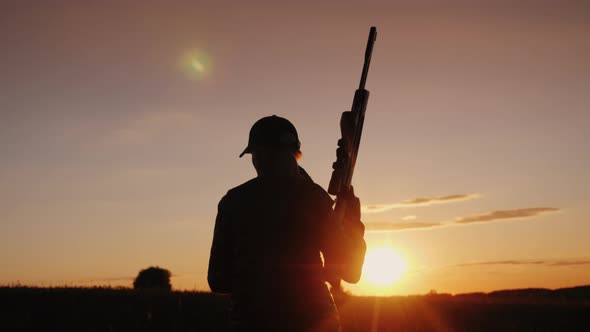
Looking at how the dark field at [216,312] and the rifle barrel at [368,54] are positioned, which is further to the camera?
the dark field at [216,312]

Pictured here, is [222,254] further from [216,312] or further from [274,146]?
[216,312]

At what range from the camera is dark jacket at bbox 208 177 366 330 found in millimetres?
4688

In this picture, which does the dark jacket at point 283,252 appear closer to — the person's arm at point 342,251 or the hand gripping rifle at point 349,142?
the person's arm at point 342,251

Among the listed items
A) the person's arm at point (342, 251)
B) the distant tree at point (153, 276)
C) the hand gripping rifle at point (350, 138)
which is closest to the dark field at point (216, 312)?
the hand gripping rifle at point (350, 138)

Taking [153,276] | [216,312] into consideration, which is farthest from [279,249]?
[153,276]

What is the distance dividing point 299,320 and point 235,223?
0.77 meters

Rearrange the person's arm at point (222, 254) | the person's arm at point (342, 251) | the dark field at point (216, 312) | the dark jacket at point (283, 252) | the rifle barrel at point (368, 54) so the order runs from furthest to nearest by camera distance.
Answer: the dark field at point (216, 312)
the rifle barrel at point (368, 54)
the person's arm at point (222, 254)
the person's arm at point (342, 251)
the dark jacket at point (283, 252)

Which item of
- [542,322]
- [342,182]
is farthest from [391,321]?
[342,182]

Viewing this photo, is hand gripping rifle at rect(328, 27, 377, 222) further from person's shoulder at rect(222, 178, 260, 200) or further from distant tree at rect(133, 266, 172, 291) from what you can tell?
distant tree at rect(133, 266, 172, 291)

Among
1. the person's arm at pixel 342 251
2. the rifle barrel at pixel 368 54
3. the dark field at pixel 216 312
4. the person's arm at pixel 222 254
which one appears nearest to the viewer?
the person's arm at pixel 342 251

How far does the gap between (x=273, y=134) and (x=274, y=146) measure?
83mm

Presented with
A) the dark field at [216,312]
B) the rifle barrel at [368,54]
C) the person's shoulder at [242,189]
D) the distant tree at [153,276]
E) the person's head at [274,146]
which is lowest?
the dark field at [216,312]

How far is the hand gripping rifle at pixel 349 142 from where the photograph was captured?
5656mm

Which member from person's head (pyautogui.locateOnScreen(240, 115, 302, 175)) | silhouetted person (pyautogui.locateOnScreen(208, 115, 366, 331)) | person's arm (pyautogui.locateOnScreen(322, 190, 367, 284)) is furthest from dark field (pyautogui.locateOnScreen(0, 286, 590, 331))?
person's head (pyautogui.locateOnScreen(240, 115, 302, 175))
